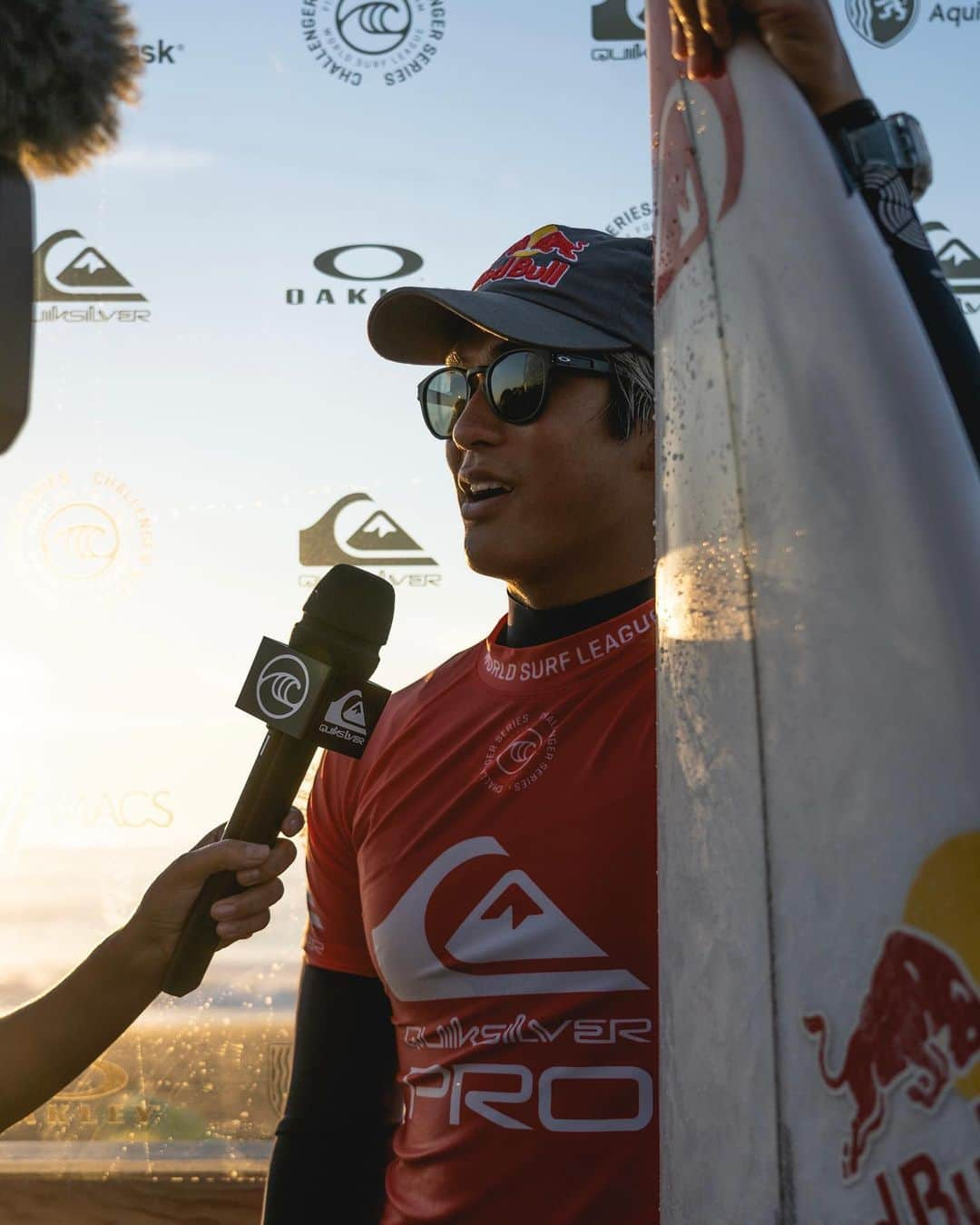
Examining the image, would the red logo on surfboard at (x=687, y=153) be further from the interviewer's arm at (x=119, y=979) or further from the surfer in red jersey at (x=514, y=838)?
the interviewer's arm at (x=119, y=979)

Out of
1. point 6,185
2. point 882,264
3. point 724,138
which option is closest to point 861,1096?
point 882,264

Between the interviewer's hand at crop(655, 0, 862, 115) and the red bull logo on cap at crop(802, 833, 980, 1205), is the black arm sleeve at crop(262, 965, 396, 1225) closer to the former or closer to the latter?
the red bull logo on cap at crop(802, 833, 980, 1205)

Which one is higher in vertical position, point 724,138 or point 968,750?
point 724,138

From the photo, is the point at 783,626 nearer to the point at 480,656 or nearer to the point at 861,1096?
the point at 861,1096

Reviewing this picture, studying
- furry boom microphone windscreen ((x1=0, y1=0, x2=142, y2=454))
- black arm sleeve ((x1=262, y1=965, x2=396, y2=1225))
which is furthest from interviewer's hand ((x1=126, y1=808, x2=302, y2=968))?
furry boom microphone windscreen ((x1=0, y1=0, x2=142, y2=454))

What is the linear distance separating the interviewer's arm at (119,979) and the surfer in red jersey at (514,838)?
194mm

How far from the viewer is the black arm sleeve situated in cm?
131

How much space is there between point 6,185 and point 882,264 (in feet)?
1.71

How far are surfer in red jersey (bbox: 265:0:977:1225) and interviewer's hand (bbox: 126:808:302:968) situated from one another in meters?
0.18

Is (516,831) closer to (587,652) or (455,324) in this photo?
(587,652)

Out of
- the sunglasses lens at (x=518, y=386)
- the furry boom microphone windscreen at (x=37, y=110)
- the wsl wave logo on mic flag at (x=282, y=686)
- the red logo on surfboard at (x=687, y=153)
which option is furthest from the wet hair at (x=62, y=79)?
the sunglasses lens at (x=518, y=386)

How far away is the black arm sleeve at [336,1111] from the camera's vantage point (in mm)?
1310

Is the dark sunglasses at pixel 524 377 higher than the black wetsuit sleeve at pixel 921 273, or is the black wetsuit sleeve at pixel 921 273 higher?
the dark sunglasses at pixel 524 377

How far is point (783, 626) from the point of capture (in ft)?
2.24
